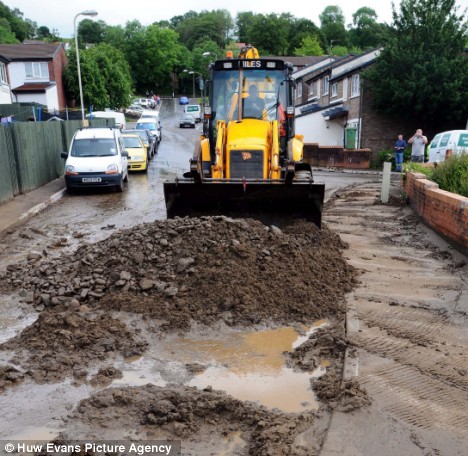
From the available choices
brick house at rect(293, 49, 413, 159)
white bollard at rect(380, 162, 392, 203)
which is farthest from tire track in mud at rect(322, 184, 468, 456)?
brick house at rect(293, 49, 413, 159)

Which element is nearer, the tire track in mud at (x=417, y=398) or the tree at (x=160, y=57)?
the tire track in mud at (x=417, y=398)

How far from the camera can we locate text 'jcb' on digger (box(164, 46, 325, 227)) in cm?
921

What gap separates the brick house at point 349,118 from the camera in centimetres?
3216

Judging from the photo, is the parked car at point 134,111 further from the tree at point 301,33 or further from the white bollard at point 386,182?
the white bollard at point 386,182

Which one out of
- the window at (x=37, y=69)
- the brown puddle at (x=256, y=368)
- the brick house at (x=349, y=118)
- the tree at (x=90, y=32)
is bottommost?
the brown puddle at (x=256, y=368)

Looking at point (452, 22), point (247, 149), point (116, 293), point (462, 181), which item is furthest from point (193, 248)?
point (452, 22)

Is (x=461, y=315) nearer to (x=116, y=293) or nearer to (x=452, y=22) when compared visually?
(x=116, y=293)

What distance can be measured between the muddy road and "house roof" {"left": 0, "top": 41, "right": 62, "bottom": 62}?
43.4 metres

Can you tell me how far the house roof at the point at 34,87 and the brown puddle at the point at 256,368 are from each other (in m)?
45.3

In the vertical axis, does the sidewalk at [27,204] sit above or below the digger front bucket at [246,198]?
below

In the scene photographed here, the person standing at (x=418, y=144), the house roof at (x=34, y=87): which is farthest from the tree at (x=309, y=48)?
the person standing at (x=418, y=144)

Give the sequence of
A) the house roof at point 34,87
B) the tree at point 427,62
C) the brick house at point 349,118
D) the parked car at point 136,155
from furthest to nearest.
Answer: the house roof at point 34,87, the brick house at point 349,118, the tree at point 427,62, the parked car at point 136,155

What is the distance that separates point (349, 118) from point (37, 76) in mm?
30294

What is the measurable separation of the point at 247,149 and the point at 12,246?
5.30 m
